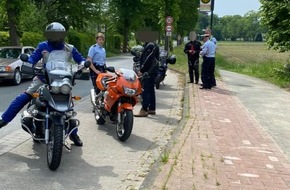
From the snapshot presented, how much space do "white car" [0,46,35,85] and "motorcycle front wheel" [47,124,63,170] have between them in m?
9.52

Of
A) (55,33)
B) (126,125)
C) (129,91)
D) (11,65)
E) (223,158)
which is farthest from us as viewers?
(11,65)

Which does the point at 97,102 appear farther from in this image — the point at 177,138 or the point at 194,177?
the point at 194,177

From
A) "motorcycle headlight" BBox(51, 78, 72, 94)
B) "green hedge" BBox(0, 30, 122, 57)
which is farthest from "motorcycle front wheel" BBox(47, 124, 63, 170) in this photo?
"green hedge" BBox(0, 30, 122, 57)

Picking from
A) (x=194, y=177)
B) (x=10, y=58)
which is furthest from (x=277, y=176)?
(x=10, y=58)

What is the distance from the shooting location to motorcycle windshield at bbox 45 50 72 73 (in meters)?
5.65

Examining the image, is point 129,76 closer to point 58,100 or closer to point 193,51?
point 58,100

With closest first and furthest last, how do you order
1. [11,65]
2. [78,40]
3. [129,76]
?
[129,76]
[11,65]
[78,40]

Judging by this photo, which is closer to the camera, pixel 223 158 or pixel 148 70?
pixel 223 158

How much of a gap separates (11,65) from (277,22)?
1145 centimetres

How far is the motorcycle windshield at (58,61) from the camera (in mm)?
5652

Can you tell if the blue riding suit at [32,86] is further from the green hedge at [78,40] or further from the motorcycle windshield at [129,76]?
the green hedge at [78,40]

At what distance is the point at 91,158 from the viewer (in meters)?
5.98

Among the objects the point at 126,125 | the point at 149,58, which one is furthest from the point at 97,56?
the point at 126,125

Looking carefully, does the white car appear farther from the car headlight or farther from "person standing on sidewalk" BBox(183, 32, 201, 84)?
the car headlight
